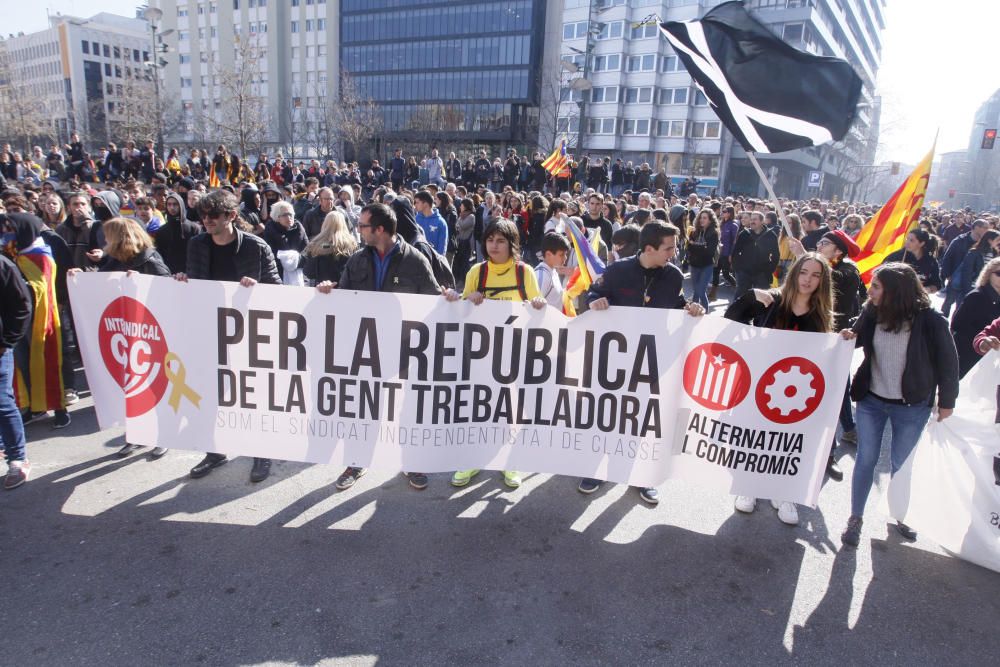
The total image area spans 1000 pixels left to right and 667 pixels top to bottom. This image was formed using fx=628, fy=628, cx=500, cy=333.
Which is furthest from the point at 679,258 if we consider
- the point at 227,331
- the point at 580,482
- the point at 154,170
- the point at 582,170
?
the point at 154,170

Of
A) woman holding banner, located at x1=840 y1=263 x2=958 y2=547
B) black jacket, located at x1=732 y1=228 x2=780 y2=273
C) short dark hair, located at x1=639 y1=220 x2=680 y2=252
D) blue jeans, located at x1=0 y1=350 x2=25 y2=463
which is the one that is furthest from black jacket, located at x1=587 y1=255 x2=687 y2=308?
black jacket, located at x1=732 y1=228 x2=780 y2=273

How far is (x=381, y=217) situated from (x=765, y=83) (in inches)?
129

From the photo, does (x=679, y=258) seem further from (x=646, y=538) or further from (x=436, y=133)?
(x=436, y=133)

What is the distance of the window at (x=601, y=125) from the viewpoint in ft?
202

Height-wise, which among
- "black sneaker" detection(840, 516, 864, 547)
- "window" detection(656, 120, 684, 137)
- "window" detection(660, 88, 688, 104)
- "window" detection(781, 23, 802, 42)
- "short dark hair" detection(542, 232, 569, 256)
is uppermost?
"window" detection(781, 23, 802, 42)

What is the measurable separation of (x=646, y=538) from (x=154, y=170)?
2073cm

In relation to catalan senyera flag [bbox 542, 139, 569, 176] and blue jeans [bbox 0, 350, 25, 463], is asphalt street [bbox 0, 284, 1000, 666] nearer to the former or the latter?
blue jeans [bbox 0, 350, 25, 463]

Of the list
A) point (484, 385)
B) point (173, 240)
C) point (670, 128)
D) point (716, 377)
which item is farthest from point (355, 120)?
point (716, 377)

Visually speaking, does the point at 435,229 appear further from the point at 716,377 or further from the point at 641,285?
→ the point at 716,377

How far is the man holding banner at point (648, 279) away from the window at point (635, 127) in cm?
6019

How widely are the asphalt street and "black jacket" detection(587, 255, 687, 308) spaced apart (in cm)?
142

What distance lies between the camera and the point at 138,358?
4.37 metres

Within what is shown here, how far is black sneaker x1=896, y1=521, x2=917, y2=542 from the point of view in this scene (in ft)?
13.5

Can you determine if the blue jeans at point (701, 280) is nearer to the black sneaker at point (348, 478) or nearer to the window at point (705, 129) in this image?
the black sneaker at point (348, 478)
